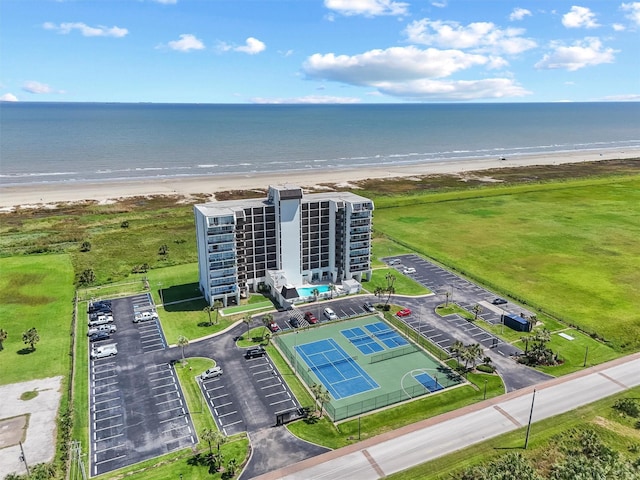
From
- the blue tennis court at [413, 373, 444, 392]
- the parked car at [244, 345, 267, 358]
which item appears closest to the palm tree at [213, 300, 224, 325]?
the parked car at [244, 345, 267, 358]

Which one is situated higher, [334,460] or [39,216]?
[39,216]

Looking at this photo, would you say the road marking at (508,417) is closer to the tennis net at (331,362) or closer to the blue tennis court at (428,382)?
the blue tennis court at (428,382)

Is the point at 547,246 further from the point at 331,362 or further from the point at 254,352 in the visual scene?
the point at 254,352

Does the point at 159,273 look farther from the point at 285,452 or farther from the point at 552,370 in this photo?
the point at 552,370

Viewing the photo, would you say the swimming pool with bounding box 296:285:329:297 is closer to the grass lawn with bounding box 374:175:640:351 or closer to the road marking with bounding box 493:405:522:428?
the grass lawn with bounding box 374:175:640:351

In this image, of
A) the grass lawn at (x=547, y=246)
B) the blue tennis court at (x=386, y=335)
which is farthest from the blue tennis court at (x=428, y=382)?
the grass lawn at (x=547, y=246)

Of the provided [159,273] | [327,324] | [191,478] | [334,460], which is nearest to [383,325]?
[327,324]
